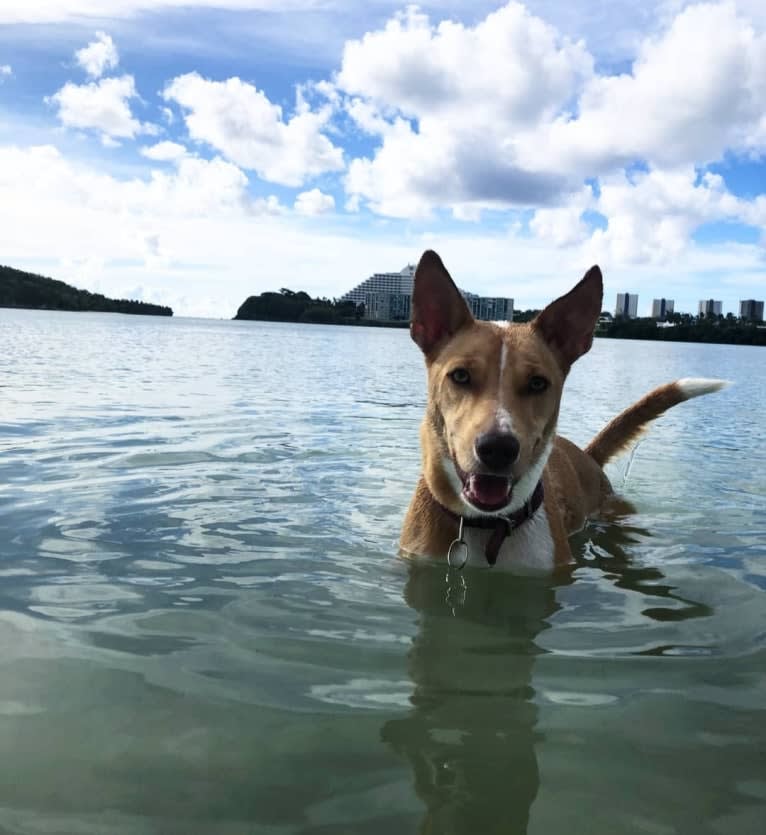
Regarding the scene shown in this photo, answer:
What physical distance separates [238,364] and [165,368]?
5757mm

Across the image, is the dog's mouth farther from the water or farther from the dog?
the water

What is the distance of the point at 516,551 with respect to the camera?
19.6 feet

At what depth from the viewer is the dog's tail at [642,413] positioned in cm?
901

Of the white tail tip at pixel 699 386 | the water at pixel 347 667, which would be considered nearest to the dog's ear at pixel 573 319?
the water at pixel 347 667

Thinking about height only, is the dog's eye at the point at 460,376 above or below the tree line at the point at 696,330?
below

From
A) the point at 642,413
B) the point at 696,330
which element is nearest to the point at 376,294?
the point at 696,330

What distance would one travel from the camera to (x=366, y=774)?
10.5 ft

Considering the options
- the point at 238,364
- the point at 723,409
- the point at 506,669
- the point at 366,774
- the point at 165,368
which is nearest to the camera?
the point at 366,774

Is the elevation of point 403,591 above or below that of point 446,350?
below

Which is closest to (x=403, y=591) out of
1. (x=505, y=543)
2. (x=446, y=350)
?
(x=505, y=543)

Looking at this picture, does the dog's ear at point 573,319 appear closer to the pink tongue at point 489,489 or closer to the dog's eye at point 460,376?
the dog's eye at point 460,376

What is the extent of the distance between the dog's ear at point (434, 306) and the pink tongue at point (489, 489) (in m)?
1.33

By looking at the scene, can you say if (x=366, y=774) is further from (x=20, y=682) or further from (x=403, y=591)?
(x=403, y=591)

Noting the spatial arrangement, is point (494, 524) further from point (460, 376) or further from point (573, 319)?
point (573, 319)
